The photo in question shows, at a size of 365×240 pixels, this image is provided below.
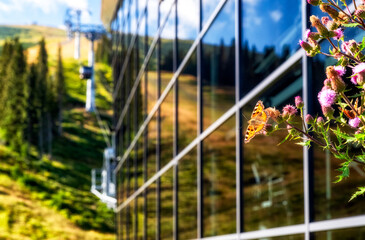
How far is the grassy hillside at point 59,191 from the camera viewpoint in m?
59.6

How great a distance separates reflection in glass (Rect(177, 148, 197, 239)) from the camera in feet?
29.3

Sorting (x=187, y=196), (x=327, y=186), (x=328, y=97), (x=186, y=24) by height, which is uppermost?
(x=186, y=24)

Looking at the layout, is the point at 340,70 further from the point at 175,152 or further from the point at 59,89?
the point at 59,89

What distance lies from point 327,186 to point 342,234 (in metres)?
0.63

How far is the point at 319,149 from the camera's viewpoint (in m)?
4.75

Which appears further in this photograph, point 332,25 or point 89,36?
point 89,36

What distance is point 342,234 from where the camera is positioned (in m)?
4.32

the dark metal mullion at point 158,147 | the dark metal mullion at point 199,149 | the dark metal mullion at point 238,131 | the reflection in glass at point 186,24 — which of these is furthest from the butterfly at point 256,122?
the dark metal mullion at point 158,147

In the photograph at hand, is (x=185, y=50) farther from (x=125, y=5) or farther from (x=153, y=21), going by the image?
(x=125, y=5)

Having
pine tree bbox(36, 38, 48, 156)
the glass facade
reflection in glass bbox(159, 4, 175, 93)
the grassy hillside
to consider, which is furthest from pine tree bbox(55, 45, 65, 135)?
reflection in glass bbox(159, 4, 175, 93)

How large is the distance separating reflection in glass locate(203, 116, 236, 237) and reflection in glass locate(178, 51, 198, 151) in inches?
37.8

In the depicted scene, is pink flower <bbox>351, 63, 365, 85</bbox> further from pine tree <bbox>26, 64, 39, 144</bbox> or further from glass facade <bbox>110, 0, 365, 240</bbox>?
pine tree <bbox>26, 64, 39, 144</bbox>

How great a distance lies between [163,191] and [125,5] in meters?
9.30

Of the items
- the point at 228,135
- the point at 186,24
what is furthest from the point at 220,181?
the point at 186,24
